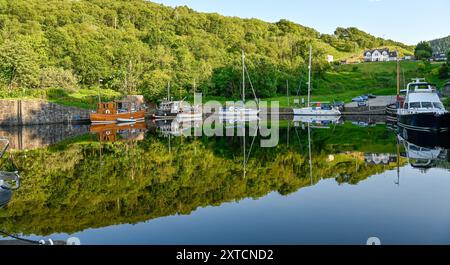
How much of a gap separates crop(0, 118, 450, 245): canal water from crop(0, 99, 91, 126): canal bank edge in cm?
2481

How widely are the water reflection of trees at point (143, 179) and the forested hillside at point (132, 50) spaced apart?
34461 mm

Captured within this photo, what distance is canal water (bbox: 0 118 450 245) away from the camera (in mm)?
7285

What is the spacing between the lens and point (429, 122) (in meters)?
26.3

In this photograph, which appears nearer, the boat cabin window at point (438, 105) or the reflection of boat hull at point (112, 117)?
the boat cabin window at point (438, 105)

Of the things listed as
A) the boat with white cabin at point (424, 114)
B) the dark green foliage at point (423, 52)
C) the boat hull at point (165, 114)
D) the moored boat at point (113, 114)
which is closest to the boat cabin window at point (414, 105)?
the boat with white cabin at point (424, 114)

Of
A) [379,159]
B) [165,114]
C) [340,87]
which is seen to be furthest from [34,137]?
[340,87]

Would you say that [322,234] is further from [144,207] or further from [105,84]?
[105,84]

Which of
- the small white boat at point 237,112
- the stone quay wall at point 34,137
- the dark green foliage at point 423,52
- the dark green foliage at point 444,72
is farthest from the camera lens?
the dark green foliage at point 423,52

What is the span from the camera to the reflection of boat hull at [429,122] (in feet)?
84.1

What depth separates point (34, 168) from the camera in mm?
14844

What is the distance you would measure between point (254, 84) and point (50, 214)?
6128 centimetres

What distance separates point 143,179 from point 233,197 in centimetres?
334

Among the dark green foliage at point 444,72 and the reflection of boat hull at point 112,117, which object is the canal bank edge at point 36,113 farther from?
the dark green foliage at point 444,72
